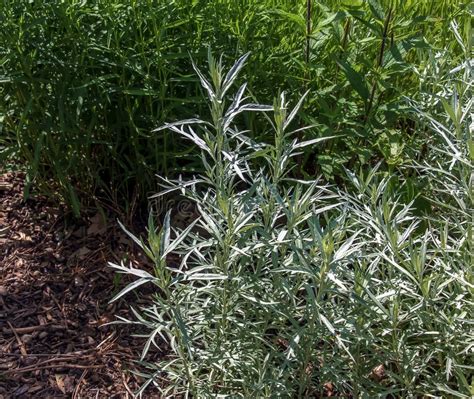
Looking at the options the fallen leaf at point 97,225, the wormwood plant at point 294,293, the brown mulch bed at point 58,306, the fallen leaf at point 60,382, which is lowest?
the fallen leaf at point 60,382

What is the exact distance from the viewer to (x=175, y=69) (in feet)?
10.2

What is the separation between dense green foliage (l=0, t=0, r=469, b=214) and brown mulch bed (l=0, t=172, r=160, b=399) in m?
0.33

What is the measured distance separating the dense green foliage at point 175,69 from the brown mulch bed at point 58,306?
0.33m

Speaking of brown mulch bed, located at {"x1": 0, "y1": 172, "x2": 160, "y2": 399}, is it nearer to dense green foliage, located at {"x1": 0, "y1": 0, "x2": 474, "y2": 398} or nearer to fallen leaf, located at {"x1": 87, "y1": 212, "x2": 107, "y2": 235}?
fallen leaf, located at {"x1": 87, "y1": 212, "x2": 107, "y2": 235}

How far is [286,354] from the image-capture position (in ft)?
7.32

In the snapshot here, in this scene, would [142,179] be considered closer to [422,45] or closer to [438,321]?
[422,45]

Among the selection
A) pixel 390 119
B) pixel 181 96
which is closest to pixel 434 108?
pixel 390 119

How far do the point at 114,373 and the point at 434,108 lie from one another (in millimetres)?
1555

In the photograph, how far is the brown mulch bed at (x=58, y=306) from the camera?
2.92m

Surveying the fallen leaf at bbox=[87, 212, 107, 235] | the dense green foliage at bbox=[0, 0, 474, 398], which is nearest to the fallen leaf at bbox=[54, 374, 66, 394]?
the dense green foliage at bbox=[0, 0, 474, 398]

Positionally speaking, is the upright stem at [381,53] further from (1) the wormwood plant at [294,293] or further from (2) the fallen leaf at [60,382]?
(2) the fallen leaf at [60,382]

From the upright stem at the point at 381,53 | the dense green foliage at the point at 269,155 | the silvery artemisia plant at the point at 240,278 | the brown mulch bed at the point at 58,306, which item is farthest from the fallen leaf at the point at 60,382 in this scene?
the upright stem at the point at 381,53

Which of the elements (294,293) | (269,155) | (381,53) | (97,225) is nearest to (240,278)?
(294,293)

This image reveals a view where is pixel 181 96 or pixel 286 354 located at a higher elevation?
pixel 181 96
